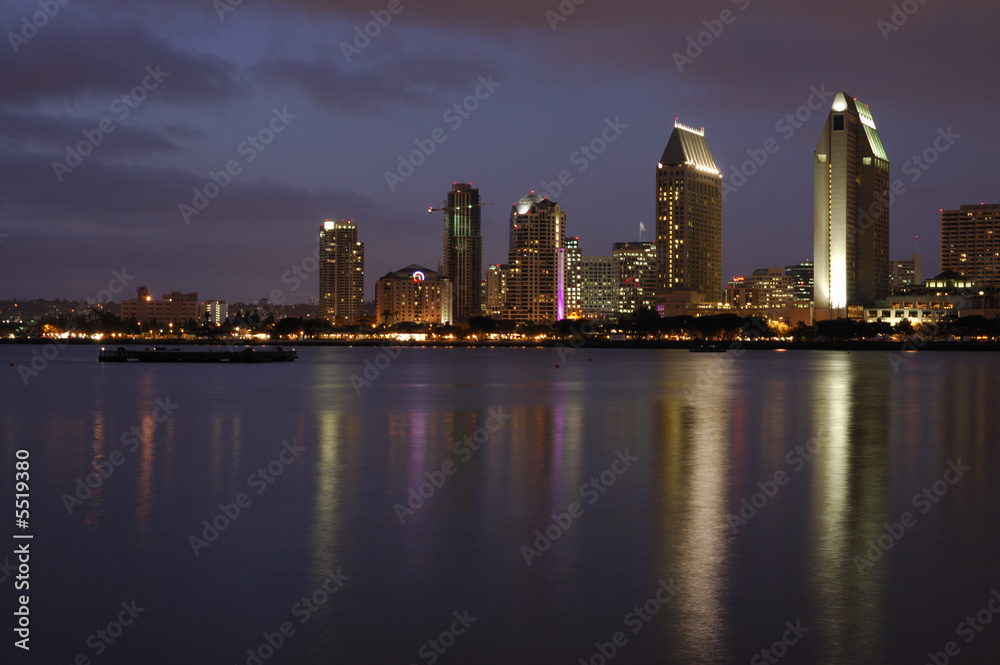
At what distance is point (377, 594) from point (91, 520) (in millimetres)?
7926

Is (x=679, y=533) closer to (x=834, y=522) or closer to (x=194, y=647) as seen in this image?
(x=834, y=522)

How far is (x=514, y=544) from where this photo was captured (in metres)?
16.0

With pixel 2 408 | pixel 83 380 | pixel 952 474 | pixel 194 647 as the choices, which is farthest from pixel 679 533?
pixel 83 380

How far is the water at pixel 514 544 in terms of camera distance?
446 inches

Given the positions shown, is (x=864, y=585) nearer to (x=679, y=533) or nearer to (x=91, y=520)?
(x=679, y=533)

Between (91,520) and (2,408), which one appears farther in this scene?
(2,408)

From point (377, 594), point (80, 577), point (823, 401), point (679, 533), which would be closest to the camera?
point (377, 594)

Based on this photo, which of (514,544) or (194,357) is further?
(194,357)

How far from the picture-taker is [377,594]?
1298 cm

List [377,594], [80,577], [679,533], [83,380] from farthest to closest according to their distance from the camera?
[83,380] < [679,533] < [80,577] < [377,594]

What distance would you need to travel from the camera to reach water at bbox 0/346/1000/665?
11328 millimetres

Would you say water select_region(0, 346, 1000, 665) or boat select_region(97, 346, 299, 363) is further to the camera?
boat select_region(97, 346, 299, 363)

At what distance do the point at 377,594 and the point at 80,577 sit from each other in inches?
179

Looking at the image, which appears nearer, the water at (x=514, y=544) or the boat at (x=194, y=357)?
the water at (x=514, y=544)
